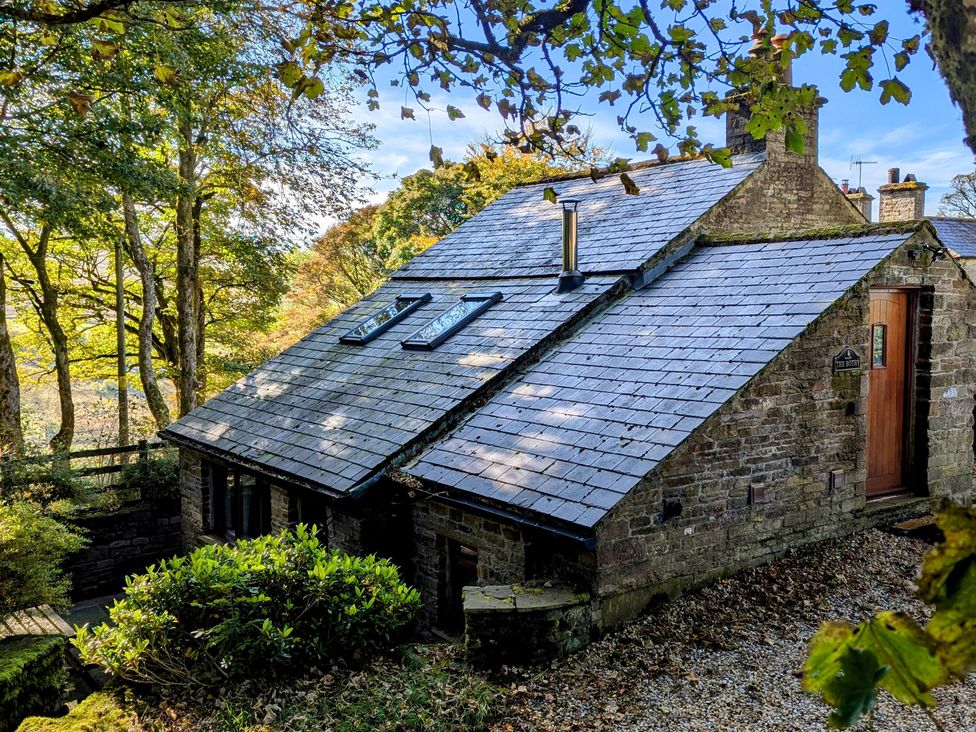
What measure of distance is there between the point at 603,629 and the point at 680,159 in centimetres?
1025

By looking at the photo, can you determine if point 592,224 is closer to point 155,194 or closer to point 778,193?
point 778,193

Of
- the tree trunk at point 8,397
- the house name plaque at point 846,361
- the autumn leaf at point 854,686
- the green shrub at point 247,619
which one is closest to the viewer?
the autumn leaf at point 854,686

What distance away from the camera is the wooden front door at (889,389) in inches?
399

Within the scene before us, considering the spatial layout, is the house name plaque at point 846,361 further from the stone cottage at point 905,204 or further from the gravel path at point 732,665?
the stone cottage at point 905,204

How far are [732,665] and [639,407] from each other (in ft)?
9.00

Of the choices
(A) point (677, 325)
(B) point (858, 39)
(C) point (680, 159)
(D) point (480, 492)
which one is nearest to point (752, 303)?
(A) point (677, 325)

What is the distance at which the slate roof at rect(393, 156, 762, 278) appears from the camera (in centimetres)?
Result: 1254

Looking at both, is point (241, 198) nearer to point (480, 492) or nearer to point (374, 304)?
point (374, 304)

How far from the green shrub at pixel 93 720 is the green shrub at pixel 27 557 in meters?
4.68

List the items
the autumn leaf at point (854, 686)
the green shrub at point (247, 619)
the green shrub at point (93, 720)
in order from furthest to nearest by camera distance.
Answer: the green shrub at point (247, 619), the green shrub at point (93, 720), the autumn leaf at point (854, 686)

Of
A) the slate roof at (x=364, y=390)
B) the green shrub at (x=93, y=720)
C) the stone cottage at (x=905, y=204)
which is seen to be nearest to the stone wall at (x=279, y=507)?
the slate roof at (x=364, y=390)

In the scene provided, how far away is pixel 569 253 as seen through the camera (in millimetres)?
12484

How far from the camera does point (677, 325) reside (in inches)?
387

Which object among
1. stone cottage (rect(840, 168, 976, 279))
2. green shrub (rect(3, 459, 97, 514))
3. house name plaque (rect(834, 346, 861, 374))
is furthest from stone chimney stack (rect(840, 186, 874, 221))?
green shrub (rect(3, 459, 97, 514))
